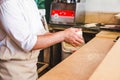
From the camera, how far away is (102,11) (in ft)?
9.98

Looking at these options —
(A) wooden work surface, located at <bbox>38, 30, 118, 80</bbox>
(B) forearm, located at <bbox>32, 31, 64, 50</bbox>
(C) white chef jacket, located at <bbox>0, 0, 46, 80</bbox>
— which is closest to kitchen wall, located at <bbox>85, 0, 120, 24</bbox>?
(A) wooden work surface, located at <bbox>38, 30, 118, 80</bbox>

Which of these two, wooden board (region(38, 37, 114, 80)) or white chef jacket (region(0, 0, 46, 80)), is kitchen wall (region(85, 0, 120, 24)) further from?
white chef jacket (region(0, 0, 46, 80))

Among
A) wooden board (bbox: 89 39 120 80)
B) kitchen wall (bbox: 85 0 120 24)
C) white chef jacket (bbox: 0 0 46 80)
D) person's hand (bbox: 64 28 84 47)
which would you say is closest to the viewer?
wooden board (bbox: 89 39 120 80)

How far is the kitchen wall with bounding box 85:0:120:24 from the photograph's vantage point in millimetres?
2977

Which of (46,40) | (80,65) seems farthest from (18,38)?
(80,65)

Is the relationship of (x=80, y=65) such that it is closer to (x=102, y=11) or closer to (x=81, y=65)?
(x=81, y=65)

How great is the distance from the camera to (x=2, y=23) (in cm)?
113

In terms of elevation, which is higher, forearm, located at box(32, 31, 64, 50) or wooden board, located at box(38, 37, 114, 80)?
forearm, located at box(32, 31, 64, 50)

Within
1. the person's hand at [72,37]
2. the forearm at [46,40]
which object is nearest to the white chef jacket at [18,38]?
the forearm at [46,40]

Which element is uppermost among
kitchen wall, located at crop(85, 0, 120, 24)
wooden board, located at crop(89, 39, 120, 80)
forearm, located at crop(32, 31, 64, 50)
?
forearm, located at crop(32, 31, 64, 50)

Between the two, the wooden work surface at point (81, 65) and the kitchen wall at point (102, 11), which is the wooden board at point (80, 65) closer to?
the wooden work surface at point (81, 65)

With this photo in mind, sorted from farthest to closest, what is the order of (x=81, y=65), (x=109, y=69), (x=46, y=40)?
(x=81, y=65) < (x=46, y=40) < (x=109, y=69)

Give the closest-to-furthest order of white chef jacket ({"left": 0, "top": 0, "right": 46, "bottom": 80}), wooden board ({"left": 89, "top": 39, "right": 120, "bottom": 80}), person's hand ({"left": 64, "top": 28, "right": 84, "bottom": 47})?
1. wooden board ({"left": 89, "top": 39, "right": 120, "bottom": 80})
2. white chef jacket ({"left": 0, "top": 0, "right": 46, "bottom": 80})
3. person's hand ({"left": 64, "top": 28, "right": 84, "bottom": 47})

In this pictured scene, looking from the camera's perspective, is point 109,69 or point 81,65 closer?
point 109,69
